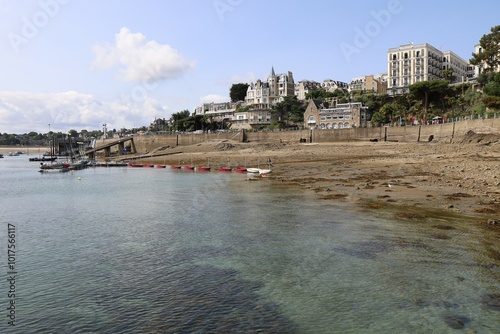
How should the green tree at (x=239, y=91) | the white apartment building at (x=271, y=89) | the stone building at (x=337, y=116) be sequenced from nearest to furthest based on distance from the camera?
the stone building at (x=337, y=116), the white apartment building at (x=271, y=89), the green tree at (x=239, y=91)

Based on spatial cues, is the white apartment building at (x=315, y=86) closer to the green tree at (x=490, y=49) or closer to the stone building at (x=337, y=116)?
the stone building at (x=337, y=116)

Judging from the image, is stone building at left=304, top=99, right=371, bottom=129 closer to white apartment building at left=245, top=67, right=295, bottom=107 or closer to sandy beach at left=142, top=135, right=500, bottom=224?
sandy beach at left=142, top=135, right=500, bottom=224

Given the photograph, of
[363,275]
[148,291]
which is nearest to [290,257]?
[363,275]

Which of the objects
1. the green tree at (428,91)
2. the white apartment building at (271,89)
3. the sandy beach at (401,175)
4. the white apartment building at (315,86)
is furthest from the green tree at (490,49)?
the white apartment building at (271,89)

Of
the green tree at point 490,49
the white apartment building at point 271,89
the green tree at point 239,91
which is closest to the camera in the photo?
the green tree at point 490,49

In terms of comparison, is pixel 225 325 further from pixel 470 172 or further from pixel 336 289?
pixel 470 172

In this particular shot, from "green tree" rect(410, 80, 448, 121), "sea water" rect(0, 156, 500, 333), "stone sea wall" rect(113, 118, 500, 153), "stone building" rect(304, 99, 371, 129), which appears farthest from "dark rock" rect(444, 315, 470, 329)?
"stone building" rect(304, 99, 371, 129)

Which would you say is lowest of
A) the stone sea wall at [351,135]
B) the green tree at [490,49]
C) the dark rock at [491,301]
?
the dark rock at [491,301]

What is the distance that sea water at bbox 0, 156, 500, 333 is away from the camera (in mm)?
9086

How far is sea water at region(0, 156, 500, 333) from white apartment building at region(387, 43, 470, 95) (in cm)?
13159

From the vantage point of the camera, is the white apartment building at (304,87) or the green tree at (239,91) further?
the green tree at (239,91)

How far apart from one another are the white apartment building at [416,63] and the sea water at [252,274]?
432 ft

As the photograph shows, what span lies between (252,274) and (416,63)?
489ft

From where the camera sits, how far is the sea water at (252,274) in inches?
358
